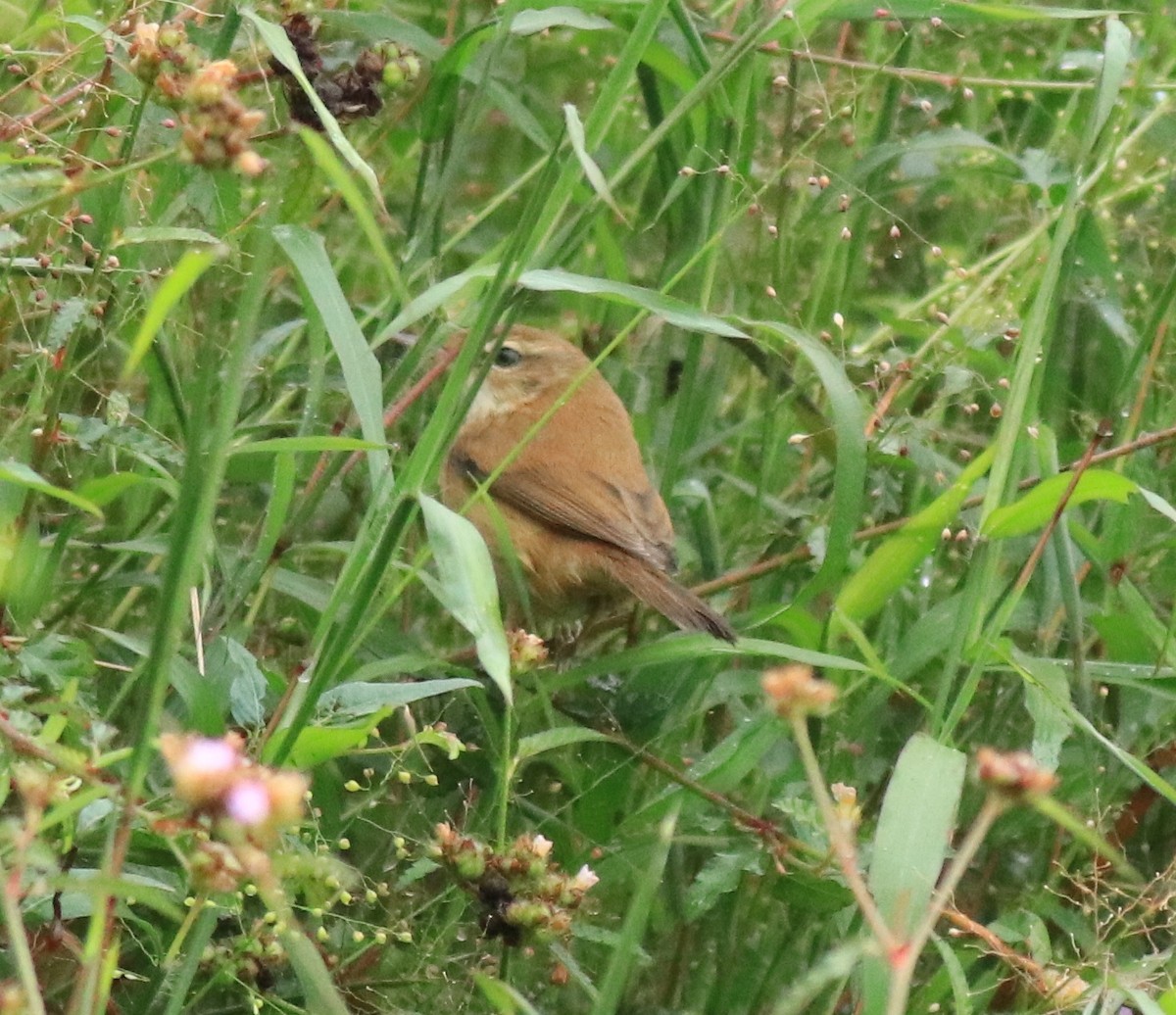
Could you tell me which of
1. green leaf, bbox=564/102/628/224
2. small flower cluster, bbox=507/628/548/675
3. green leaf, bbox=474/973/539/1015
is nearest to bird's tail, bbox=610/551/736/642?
small flower cluster, bbox=507/628/548/675

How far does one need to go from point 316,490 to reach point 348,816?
0.52 m

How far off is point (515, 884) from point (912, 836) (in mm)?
505

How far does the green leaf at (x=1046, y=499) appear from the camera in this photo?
93.8 inches

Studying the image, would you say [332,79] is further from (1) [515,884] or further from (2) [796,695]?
(2) [796,695]

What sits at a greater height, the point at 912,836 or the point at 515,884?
the point at 912,836

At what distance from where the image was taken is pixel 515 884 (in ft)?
6.83

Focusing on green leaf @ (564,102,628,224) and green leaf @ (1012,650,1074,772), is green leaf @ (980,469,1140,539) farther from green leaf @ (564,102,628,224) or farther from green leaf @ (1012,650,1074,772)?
green leaf @ (564,102,628,224)

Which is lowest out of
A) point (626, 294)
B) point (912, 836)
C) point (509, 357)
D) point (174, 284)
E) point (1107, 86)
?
point (509, 357)

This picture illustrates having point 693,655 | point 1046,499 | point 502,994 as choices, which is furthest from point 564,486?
point 502,994

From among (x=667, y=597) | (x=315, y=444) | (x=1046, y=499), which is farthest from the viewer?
(x=667, y=597)

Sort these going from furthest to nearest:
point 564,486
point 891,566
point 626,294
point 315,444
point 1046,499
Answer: point 564,486
point 891,566
point 1046,499
point 626,294
point 315,444

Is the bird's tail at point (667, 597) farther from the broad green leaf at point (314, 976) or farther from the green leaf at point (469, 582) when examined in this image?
the broad green leaf at point (314, 976)

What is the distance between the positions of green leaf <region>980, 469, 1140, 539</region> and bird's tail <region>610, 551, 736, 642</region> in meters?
0.50

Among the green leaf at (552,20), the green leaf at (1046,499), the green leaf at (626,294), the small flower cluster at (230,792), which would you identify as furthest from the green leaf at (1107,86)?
the small flower cluster at (230,792)
